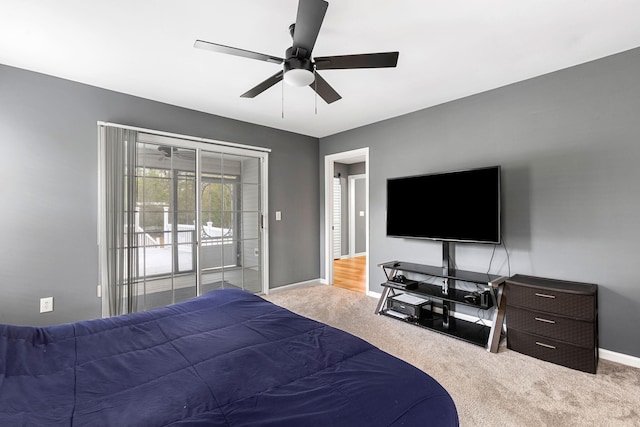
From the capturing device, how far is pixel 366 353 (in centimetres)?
131

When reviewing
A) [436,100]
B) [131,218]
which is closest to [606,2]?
[436,100]

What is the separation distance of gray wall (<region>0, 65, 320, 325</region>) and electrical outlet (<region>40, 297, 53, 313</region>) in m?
0.03

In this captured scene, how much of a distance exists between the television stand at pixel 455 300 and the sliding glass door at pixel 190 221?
205cm

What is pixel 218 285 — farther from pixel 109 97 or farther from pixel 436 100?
pixel 436 100

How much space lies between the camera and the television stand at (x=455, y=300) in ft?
8.98

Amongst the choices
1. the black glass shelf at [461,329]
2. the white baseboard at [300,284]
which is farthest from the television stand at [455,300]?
the white baseboard at [300,284]

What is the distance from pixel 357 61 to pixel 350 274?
15.0 ft

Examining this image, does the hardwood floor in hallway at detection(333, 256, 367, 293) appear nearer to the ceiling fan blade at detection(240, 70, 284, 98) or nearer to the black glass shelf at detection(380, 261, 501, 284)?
the black glass shelf at detection(380, 261, 501, 284)

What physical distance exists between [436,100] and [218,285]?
12.2 feet

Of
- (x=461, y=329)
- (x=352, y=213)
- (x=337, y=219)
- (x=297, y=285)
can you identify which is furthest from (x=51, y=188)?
(x=352, y=213)

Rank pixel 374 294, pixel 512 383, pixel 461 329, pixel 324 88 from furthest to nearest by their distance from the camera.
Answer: pixel 374 294, pixel 461 329, pixel 324 88, pixel 512 383

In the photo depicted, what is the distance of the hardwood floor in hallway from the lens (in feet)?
16.3

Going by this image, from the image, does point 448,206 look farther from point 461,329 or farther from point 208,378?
point 208,378

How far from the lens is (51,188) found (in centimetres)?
283
